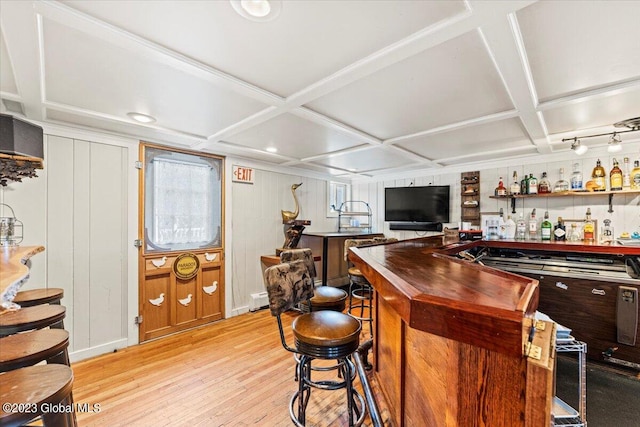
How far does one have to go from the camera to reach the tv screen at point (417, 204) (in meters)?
4.36

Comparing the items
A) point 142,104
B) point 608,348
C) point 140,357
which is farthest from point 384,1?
point 140,357

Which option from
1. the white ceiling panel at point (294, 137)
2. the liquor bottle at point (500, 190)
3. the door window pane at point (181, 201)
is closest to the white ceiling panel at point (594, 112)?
the liquor bottle at point (500, 190)

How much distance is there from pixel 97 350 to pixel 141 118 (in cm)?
235

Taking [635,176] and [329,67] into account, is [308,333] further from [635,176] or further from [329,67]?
[635,176]

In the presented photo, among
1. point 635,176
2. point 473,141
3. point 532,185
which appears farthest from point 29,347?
point 635,176

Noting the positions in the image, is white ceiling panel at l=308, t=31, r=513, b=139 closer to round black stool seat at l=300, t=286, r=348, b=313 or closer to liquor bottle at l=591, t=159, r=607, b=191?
round black stool seat at l=300, t=286, r=348, b=313

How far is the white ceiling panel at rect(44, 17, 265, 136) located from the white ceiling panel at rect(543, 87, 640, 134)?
241 centimetres

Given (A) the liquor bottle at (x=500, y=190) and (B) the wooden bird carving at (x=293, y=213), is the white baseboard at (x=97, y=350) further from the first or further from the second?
(A) the liquor bottle at (x=500, y=190)

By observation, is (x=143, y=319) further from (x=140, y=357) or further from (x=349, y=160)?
(x=349, y=160)

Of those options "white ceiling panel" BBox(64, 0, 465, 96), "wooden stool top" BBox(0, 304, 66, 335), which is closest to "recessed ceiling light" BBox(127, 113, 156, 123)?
"white ceiling panel" BBox(64, 0, 465, 96)

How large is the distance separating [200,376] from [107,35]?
249 centimetres

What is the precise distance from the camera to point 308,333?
142 cm

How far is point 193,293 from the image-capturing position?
3.38 meters

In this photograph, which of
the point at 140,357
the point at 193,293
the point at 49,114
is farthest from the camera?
the point at 193,293
